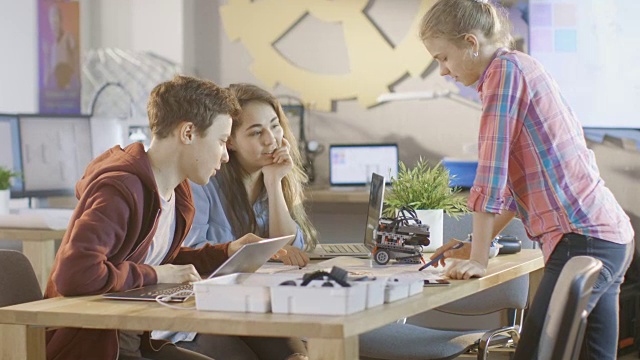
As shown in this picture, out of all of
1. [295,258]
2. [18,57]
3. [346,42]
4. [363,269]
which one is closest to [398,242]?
[363,269]

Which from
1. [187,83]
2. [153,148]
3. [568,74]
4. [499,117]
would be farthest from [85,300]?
[568,74]

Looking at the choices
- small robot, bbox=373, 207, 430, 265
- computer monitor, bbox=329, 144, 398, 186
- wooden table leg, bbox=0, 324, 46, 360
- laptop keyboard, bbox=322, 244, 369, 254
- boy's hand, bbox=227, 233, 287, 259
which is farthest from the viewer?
computer monitor, bbox=329, 144, 398, 186

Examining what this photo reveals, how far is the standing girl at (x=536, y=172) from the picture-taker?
226 centimetres

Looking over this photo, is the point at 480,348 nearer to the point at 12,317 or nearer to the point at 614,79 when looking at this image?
the point at 12,317

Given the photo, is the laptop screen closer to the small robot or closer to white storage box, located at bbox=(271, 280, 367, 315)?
the small robot

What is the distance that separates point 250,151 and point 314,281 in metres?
1.37

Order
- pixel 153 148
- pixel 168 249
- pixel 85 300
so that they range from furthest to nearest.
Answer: pixel 168 249
pixel 153 148
pixel 85 300

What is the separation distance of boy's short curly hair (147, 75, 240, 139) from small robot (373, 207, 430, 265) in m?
0.59

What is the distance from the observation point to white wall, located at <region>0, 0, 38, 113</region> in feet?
18.7

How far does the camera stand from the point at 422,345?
2.91m

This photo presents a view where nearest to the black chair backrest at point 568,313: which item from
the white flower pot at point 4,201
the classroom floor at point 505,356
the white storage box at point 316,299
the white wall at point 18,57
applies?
the white storage box at point 316,299

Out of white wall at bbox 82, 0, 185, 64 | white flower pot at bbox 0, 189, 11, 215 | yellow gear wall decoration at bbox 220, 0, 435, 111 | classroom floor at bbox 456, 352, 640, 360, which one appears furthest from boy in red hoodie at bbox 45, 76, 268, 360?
white wall at bbox 82, 0, 185, 64

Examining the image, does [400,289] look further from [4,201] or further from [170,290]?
[4,201]

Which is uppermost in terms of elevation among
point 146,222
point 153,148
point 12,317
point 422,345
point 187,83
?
point 187,83
